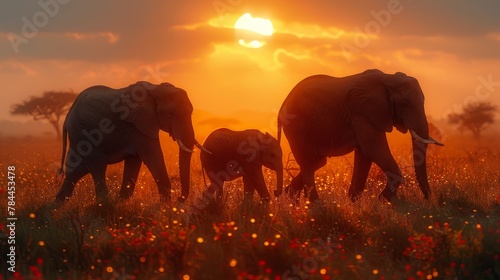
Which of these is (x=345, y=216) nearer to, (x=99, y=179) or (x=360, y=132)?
(x=360, y=132)

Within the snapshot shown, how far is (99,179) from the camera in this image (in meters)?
12.1

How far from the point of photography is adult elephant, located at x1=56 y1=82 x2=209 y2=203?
11727 millimetres

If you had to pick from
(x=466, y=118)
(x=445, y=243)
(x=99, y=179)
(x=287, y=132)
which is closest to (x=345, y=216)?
(x=445, y=243)

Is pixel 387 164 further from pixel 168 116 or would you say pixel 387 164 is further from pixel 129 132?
pixel 129 132

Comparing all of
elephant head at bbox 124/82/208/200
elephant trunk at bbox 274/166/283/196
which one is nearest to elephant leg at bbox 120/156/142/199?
elephant head at bbox 124/82/208/200

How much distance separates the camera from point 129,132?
11914mm

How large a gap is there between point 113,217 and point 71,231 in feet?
5.64

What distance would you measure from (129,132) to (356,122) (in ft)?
12.2

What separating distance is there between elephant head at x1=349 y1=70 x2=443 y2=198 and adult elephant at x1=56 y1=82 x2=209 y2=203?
9.28ft

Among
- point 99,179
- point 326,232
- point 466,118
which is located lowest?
point 326,232

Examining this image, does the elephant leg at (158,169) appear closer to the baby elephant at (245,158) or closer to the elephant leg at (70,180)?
the baby elephant at (245,158)

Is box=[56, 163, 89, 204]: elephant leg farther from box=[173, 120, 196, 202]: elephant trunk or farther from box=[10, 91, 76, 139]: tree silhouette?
box=[10, 91, 76, 139]: tree silhouette

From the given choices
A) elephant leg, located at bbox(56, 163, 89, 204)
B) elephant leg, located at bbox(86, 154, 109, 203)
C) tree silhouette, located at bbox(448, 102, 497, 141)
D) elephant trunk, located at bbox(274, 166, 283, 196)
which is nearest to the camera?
elephant trunk, located at bbox(274, 166, 283, 196)

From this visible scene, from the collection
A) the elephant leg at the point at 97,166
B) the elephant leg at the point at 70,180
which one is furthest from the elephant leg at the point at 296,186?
the elephant leg at the point at 70,180
